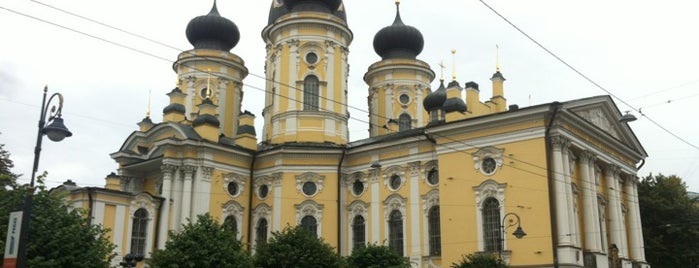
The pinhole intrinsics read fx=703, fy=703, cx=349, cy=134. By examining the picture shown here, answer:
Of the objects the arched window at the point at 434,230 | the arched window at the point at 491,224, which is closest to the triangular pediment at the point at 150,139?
the arched window at the point at 434,230

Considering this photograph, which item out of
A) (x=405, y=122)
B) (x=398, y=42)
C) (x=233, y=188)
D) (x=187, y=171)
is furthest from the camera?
(x=398, y=42)

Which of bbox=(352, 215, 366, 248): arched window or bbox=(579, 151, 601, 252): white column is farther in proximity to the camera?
bbox=(352, 215, 366, 248): arched window

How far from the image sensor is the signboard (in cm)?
1252

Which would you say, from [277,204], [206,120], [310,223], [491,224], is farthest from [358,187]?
[206,120]

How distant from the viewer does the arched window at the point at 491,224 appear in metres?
26.1

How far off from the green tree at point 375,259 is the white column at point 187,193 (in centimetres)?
789

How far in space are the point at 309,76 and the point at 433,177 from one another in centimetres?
838

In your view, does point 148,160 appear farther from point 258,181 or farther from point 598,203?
point 598,203

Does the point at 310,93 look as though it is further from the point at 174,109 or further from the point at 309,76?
the point at 174,109

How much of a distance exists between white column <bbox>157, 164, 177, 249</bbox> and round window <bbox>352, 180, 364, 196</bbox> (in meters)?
7.89

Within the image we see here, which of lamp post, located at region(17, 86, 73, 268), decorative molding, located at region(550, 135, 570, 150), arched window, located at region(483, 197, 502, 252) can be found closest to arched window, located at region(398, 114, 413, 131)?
arched window, located at region(483, 197, 502, 252)

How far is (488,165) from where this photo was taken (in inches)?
1057

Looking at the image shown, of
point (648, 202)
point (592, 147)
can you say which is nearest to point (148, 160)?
point (592, 147)

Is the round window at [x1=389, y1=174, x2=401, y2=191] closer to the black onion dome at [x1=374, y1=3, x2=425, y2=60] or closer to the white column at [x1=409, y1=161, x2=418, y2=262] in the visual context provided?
the white column at [x1=409, y1=161, x2=418, y2=262]
